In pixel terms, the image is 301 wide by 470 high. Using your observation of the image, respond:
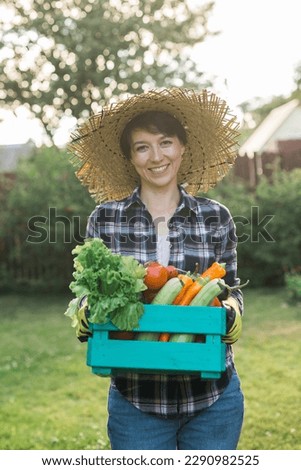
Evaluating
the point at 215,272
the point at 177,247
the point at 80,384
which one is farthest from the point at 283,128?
the point at 215,272

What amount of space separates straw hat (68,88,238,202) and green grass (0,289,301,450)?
1.87m

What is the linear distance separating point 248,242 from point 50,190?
103 inches

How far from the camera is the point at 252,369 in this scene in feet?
17.1

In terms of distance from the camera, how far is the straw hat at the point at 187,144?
2.32m

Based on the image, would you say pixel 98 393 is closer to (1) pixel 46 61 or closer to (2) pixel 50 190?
(2) pixel 50 190

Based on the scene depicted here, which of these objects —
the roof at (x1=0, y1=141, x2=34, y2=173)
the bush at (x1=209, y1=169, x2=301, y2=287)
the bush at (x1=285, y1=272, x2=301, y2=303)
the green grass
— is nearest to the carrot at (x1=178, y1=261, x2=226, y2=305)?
the green grass

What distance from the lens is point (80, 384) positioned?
5.01 meters

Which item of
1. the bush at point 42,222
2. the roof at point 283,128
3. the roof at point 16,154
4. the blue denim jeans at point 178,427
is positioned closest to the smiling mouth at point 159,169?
the blue denim jeans at point 178,427

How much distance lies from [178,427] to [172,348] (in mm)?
345

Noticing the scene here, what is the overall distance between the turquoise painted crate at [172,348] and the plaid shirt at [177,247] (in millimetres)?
172

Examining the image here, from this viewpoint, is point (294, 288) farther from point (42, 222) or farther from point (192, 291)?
point (192, 291)

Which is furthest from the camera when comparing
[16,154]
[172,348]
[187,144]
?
[16,154]

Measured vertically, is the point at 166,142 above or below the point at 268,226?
above

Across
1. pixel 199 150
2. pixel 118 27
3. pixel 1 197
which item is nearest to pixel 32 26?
pixel 118 27
